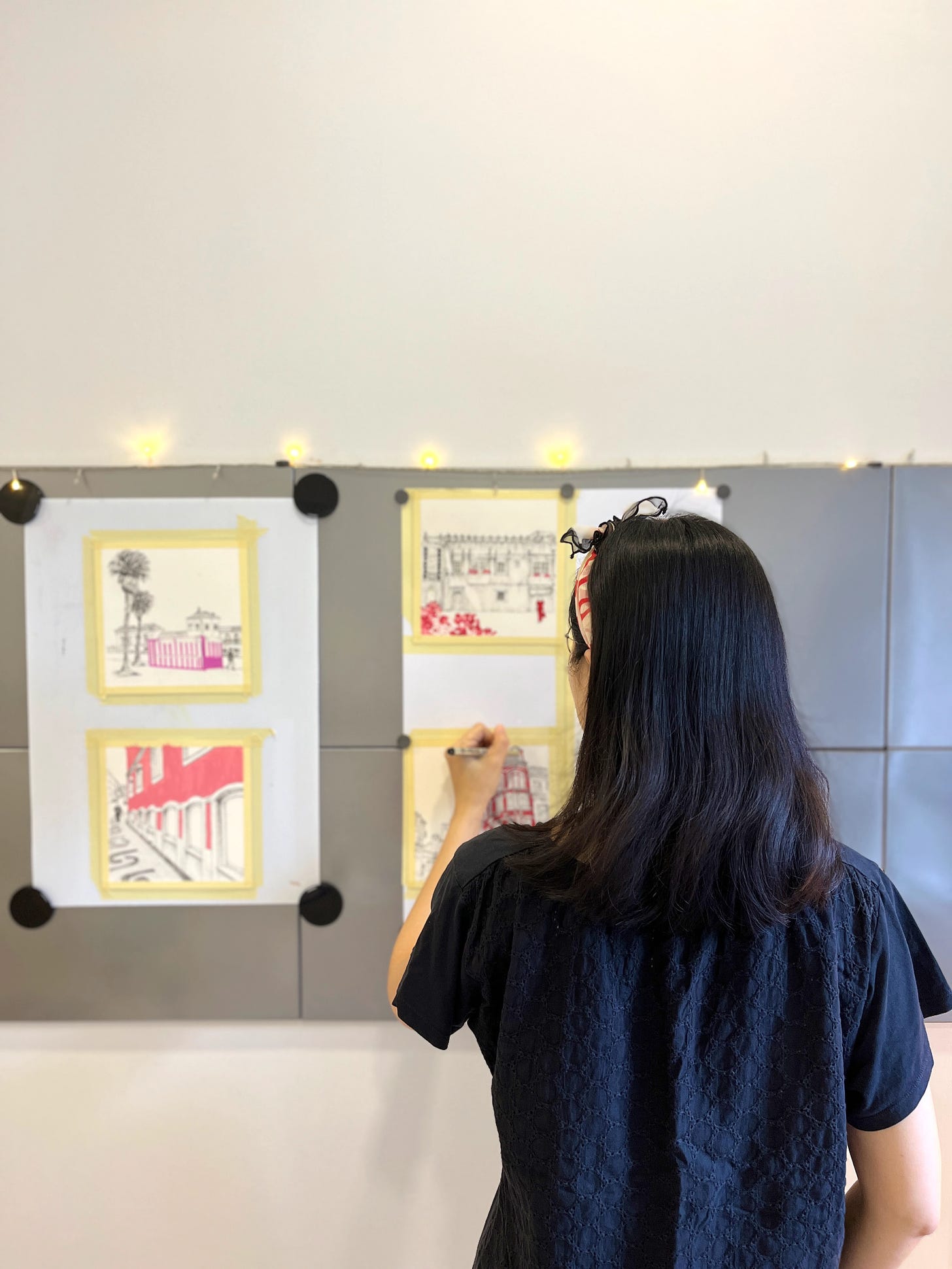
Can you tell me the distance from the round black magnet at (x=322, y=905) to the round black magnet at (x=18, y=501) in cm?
71

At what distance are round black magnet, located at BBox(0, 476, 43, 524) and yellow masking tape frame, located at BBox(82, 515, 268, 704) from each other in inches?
3.5

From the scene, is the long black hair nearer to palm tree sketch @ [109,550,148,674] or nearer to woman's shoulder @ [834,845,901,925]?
woman's shoulder @ [834,845,901,925]

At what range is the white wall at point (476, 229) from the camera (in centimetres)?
94

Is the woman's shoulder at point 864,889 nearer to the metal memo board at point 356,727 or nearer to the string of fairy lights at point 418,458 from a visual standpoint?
the metal memo board at point 356,727

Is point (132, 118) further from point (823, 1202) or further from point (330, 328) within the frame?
point (823, 1202)

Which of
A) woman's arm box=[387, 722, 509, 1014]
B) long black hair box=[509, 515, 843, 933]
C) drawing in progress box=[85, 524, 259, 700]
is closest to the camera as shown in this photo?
long black hair box=[509, 515, 843, 933]

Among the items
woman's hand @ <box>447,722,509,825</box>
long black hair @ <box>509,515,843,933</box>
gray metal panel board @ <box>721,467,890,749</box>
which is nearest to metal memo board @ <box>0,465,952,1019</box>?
gray metal panel board @ <box>721,467,890,749</box>

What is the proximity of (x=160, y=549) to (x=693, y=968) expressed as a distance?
89 cm

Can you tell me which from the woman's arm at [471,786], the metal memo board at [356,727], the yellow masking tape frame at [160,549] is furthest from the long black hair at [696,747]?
the yellow masking tape frame at [160,549]

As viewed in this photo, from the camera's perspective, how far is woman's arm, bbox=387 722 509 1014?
889mm

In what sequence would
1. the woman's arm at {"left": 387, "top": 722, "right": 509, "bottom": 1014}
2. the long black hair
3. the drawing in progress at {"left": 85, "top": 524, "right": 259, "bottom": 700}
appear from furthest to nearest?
the drawing in progress at {"left": 85, "top": 524, "right": 259, "bottom": 700}, the woman's arm at {"left": 387, "top": 722, "right": 509, "bottom": 1014}, the long black hair

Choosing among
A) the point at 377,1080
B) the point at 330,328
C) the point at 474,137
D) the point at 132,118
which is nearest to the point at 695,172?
the point at 474,137

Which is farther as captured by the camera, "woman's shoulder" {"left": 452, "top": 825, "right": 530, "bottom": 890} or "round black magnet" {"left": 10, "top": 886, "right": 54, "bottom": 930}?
"round black magnet" {"left": 10, "top": 886, "right": 54, "bottom": 930}

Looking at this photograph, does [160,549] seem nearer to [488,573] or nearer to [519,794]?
[488,573]
